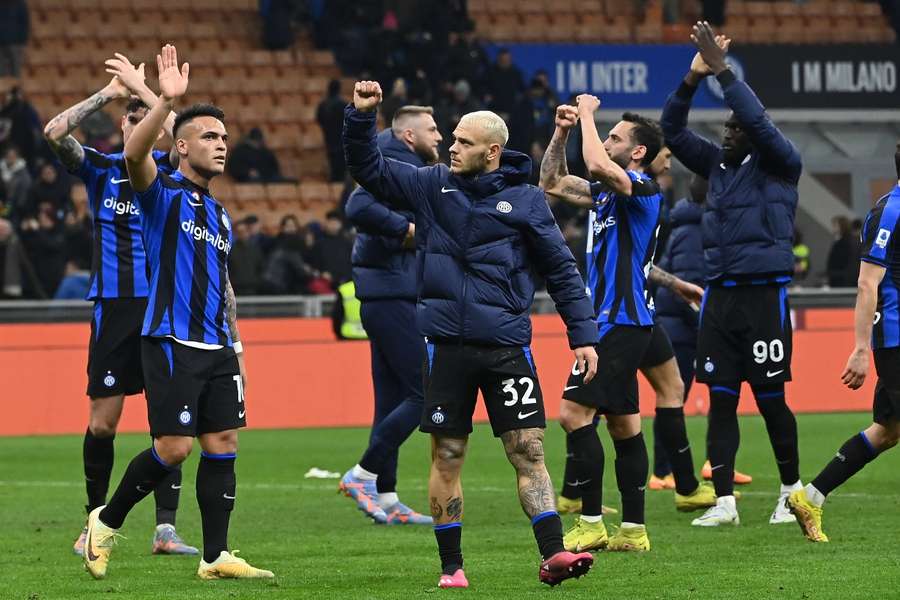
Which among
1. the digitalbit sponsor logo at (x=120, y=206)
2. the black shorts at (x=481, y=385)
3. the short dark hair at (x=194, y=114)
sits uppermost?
the short dark hair at (x=194, y=114)

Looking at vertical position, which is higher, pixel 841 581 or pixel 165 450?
pixel 165 450

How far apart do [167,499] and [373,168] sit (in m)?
2.53

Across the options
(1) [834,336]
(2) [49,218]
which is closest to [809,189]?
(1) [834,336]

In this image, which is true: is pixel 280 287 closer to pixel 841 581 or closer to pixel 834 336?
pixel 834 336

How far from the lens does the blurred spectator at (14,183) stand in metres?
21.7

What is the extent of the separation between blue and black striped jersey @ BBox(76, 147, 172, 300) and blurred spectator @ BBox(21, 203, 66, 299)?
11.4 metres

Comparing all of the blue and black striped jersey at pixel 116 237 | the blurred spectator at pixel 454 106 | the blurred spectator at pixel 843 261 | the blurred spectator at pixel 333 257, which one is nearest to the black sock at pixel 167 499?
the blue and black striped jersey at pixel 116 237

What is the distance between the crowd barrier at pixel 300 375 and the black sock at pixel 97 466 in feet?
26.5

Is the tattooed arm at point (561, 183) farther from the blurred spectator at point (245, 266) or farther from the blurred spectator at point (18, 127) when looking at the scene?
the blurred spectator at point (18, 127)

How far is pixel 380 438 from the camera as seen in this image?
422 inches

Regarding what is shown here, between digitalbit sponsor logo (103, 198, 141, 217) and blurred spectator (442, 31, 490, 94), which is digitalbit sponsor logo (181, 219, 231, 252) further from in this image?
blurred spectator (442, 31, 490, 94)

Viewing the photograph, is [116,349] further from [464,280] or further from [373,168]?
[464,280]

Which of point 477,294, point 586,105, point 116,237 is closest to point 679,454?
point 586,105

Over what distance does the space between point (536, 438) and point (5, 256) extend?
13.9 metres
